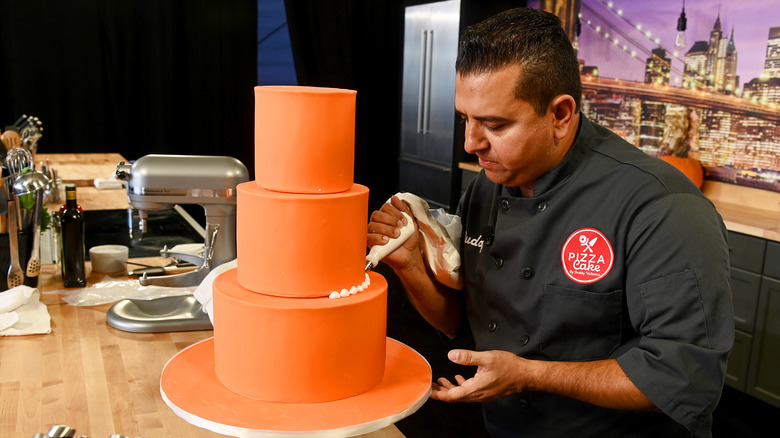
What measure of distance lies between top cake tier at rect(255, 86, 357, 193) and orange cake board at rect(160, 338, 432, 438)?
1.21 ft

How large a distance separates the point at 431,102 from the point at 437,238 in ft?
13.4

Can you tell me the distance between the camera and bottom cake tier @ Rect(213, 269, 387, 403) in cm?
119

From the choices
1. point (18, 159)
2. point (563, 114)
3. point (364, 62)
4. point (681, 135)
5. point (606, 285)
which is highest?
point (364, 62)

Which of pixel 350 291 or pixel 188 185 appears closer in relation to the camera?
pixel 350 291

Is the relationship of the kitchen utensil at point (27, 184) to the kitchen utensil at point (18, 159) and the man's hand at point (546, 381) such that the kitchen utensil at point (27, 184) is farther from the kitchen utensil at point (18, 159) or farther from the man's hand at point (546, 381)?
the man's hand at point (546, 381)

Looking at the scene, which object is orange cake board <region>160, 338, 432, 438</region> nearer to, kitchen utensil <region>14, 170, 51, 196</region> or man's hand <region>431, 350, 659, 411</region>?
man's hand <region>431, 350, 659, 411</region>

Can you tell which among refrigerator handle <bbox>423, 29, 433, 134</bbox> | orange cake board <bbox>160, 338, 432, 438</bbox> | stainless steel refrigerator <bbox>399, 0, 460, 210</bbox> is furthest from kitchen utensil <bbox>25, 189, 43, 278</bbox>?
refrigerator handle <bbox>423, 29, 433, 134</bbox>

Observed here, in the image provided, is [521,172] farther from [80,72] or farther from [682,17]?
[80,72]

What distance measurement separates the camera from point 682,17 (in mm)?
3961

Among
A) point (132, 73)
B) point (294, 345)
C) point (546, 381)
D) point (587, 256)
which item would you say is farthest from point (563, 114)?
point (132, 73)

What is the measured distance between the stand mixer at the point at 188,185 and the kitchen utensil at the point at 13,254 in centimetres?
33

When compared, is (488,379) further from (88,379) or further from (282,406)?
(88,379)

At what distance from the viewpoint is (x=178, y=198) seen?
1820 mm

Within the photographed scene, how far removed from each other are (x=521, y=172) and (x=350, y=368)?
535mm
